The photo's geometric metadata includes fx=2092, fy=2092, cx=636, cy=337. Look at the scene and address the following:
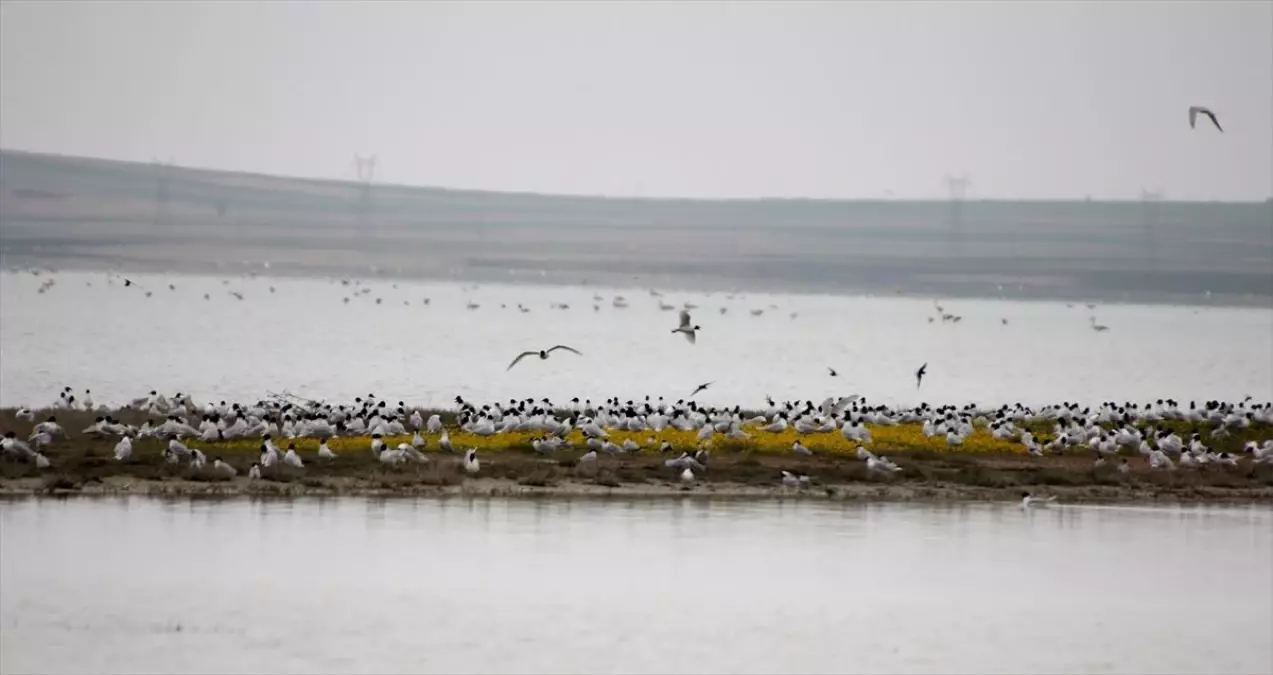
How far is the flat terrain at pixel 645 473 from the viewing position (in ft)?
98.2

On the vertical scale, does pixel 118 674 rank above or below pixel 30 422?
below

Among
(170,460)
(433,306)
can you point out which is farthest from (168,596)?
(433,306)

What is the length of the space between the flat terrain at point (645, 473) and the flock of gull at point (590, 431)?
199mm

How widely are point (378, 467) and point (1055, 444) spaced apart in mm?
12719

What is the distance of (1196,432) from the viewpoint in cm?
4069

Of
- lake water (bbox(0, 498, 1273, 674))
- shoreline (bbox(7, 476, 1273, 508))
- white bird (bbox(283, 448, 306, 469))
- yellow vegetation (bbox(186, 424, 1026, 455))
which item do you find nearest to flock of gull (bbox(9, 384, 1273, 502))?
white bird (bbox(283, 448, 306, 469))

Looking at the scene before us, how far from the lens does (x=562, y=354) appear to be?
81.8 meters

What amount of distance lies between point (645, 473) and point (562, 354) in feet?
162

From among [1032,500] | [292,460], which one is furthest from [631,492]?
[1032,500]

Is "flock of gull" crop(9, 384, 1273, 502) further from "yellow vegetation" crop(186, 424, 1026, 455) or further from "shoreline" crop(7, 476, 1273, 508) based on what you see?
"shoreline" crop(7, 476, 1273, 508)

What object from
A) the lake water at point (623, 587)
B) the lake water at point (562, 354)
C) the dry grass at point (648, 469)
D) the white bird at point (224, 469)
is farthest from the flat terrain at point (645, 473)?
the lake water at point (562, 354)

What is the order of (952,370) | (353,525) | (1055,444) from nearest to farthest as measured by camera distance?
(353,525), (1055,444), (952,370)

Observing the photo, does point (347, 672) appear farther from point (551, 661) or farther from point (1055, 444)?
point (1055, 444)

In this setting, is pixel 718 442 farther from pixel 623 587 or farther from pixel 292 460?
pixel 623 587
